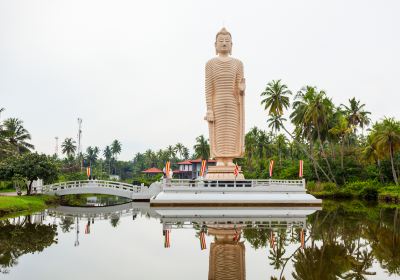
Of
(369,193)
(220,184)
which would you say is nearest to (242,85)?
(220,184)

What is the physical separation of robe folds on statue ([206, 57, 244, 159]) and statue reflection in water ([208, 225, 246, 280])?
1688cm

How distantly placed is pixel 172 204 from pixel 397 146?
25.7 metres

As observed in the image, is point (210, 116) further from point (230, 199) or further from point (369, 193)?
point (369, 193)

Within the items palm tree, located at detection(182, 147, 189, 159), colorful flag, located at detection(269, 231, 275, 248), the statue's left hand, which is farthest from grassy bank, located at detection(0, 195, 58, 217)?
palm tree, located at detection(182, 147, 189, 159)

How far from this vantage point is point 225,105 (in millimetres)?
32938

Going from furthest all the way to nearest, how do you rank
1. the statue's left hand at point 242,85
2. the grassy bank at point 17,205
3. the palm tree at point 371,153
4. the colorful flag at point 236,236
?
the palm tree at point 371,153 → the statue's left hand at point 242,85 → the grassy bank at point 17,205 → the colorful flag at point 236,236

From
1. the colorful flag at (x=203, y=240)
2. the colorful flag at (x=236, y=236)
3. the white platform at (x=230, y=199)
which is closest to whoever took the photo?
the colorful flag at (x=203, y=240)

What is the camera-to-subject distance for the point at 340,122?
50.0m

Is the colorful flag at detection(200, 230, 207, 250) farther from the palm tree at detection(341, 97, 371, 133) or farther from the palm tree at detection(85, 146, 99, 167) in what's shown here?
the palm tree at detection(85, 146, 99, 167)

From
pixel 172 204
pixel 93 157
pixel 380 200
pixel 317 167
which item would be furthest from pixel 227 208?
pixel 93 157

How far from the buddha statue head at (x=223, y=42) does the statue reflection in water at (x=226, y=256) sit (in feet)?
69.4

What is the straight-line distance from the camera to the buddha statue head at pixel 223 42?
33.8m

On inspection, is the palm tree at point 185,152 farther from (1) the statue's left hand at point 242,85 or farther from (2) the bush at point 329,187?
(1) the statue's left hand at point 242,85

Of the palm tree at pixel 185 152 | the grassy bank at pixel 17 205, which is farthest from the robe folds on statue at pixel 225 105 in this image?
the palm tree at pixel 185 152
